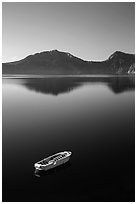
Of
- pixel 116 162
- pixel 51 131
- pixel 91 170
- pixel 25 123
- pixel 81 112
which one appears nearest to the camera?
pixel 91 170

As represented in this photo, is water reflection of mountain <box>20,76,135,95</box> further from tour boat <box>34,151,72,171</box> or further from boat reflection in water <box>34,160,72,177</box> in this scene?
boat reflection in water <box>34,160,72,177</box>

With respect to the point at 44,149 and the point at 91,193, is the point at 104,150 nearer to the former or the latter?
the point at 44,149

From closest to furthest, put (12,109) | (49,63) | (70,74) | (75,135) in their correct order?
(75,135) < (12,109) < (49,63) < (70,74)

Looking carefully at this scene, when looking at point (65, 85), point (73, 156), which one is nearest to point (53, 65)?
point (65, 85)

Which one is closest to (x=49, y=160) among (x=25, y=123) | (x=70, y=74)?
(x=25, y=123)

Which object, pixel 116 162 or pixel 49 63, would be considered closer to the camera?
pixel 116 162

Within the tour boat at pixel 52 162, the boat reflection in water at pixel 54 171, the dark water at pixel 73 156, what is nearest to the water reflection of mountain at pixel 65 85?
the dark water at pixel 73 156

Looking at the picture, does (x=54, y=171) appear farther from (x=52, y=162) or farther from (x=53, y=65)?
(x=53, y=65)

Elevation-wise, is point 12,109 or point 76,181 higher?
point 12,109

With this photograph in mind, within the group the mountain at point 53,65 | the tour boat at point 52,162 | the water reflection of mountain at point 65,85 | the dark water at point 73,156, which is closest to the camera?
the dark water at point 73,156

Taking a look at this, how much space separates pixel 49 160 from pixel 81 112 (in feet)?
60.6

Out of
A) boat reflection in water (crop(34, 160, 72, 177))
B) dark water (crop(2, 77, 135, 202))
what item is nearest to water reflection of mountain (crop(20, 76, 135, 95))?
dark water (crop(2, 77, 135, 202))

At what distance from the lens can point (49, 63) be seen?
477 feet

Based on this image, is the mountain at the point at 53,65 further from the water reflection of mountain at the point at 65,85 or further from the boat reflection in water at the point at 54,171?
the boat reflection in water at the point at 54,171
